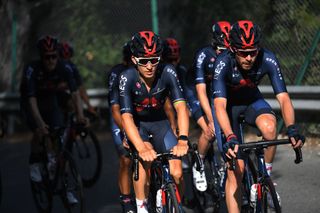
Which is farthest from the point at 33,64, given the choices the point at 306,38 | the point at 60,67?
the point at 306,38

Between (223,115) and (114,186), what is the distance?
4449 millimetres

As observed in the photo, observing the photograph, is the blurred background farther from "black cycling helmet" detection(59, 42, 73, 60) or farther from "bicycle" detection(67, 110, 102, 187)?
"bicycle" detection(67, 110, 102, 187)

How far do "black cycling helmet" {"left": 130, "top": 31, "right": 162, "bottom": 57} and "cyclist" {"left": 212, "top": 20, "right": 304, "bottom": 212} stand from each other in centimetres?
55

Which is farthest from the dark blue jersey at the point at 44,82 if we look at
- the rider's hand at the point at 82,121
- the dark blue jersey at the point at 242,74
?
the dark blue jersey at the point at 242,74

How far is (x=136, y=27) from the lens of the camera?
57.3 feet

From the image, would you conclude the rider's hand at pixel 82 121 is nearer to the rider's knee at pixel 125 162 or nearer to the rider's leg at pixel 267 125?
the rider's knee at pixel 125 162

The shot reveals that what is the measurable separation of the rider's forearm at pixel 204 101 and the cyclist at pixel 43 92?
1940 mm

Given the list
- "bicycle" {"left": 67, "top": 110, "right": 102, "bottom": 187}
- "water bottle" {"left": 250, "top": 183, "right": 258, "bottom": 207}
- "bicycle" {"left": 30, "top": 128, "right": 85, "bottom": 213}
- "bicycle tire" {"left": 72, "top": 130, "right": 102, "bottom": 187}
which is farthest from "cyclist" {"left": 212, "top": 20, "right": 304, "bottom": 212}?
"bicycle tire" {"left": 72, "top": 130, "right": 102, "bottom": 187}

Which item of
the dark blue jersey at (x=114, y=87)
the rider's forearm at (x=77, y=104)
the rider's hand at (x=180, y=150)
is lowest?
the rider's hand at (x=180, y=150)

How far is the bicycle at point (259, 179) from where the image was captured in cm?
698

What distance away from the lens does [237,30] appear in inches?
295

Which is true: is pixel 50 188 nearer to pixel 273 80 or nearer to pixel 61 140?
pixel 61 140

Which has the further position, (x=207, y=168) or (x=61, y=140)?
(x=61, y=140)

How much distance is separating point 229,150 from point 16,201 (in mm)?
5001
